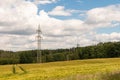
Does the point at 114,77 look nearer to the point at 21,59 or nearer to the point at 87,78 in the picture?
the point at 87,78

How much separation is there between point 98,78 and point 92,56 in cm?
14952

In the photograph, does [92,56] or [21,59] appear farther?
[92,56]

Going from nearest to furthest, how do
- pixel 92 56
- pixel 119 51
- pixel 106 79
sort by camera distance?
pixel 106 79 → pixel 119 51 → pixel 92 56

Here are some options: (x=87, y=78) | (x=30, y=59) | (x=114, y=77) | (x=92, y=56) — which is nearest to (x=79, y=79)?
(x=87, y=78)

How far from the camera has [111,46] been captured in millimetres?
157625

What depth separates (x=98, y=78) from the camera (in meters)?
18.8

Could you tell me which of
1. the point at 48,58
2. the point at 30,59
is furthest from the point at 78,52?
the point at 30,59

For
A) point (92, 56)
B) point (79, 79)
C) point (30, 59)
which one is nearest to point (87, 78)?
point (79, 79)

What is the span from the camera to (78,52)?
17462cm

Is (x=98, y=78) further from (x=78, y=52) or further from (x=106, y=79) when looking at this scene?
(x=78, y=52)

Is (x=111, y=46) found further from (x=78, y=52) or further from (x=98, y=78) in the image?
(x=98, y=78)

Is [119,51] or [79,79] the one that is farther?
[119,51]

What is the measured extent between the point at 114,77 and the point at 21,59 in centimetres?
13983

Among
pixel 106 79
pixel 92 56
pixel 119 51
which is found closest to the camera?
pixel 106 79
